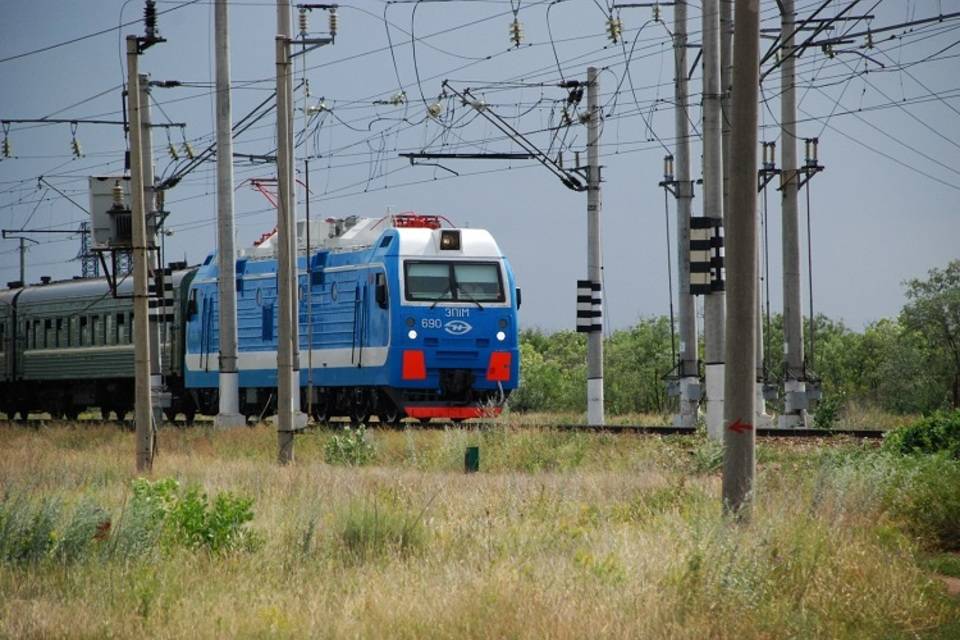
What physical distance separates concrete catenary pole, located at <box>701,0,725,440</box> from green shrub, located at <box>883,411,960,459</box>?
3.16m

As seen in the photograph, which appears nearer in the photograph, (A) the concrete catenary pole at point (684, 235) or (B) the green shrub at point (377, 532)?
(B) the green shrub at point (377, 532)

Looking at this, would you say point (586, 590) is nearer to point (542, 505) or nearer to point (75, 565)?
point (75, 565)

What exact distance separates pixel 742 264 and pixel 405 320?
19.0 meters

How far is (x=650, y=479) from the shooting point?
731 inches

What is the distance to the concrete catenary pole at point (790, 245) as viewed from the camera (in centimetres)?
3106

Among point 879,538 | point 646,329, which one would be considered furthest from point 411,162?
point 646,329

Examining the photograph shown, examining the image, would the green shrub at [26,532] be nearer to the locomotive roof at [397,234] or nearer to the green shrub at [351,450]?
the green shrub at [351,450]

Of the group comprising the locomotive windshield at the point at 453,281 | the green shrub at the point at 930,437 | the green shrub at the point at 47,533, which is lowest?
the green shrub at the point at 47,533

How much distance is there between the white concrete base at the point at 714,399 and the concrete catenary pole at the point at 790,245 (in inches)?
313

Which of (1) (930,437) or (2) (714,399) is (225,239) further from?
(1) (930,437)

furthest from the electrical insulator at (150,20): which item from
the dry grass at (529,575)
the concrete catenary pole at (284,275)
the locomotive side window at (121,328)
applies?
the locomotive side window at (121,328)

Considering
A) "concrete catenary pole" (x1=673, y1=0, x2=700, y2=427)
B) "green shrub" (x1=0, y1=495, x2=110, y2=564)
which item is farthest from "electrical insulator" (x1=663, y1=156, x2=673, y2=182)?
"green shrub" (x1=0, y1=495, x2=110, y2=564)

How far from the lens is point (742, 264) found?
13227 millimetres

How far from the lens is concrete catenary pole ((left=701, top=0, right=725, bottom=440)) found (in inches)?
898
